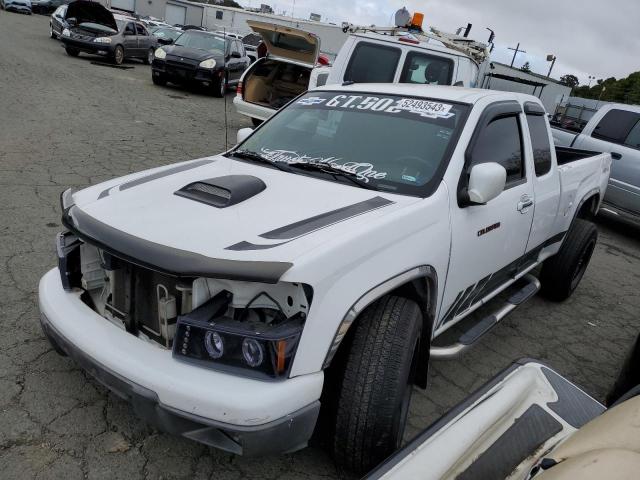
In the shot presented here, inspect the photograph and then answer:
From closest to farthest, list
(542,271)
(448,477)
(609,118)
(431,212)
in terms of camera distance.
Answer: (448,477) < (431,212) < (542,271) < (609,118)

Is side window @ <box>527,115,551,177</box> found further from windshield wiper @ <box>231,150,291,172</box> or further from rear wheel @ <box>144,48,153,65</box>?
rear wheel @ <box>144,48,153,65</box>

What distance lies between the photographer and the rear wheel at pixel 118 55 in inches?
640

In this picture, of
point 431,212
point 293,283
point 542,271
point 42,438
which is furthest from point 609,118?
point 42,438

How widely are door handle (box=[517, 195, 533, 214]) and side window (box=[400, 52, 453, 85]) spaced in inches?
169

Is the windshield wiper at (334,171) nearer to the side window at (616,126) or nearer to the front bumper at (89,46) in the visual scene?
the side window at (616,126)

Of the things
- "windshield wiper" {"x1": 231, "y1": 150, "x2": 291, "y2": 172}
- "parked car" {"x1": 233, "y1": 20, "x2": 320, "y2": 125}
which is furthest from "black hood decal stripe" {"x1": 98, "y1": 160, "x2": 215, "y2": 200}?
"parked car" {"x1": 233, "y1": 20, "x2": 320, "y2": 125}

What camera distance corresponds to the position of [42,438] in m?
2.31

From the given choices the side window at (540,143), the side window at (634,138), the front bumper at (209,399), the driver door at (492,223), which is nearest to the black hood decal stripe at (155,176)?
the front bumper at (209,399)

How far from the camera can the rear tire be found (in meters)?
4.47

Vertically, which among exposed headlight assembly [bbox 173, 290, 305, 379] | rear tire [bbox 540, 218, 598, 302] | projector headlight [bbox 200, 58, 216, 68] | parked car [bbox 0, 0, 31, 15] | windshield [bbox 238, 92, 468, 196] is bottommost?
parked car [bbox 0, 0, 31, 15]

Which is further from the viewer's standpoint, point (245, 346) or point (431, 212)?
point (431, 212)

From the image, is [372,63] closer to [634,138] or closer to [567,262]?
[634,138]

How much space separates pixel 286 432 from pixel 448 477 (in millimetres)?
622

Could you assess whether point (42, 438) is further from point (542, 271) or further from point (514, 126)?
point (542, 271)
